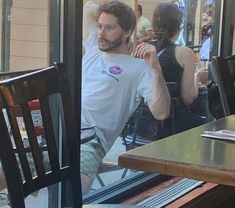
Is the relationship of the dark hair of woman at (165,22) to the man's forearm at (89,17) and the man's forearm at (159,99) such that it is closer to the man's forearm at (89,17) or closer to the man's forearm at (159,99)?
the man's forearm at (159,99)

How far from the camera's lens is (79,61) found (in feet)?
8.18

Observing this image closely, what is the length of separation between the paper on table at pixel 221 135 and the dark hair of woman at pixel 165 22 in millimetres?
1723

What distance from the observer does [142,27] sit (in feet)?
10.8

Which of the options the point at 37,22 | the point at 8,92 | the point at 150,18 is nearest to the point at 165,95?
the point at 150,18

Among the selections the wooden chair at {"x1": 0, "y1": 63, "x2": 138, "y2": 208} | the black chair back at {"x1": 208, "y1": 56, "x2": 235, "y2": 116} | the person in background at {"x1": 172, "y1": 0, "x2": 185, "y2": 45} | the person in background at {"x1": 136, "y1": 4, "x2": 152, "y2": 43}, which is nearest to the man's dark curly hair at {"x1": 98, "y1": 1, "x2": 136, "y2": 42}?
the person in background at {"x1": 136, "y1": 4, "x2": 152, "y2": 43}

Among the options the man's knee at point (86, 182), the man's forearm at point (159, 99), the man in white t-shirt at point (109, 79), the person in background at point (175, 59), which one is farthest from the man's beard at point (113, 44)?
the man's knee at point (86, 182)

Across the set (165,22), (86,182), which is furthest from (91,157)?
(165,22)

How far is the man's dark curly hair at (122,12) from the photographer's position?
294 cm

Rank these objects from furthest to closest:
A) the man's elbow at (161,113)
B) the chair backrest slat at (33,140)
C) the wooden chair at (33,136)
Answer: the man's elbow at (161,113)
the chair backrest slat at (33,140)
the wooden chair at (33,136)

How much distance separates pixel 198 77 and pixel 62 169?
216 centimetres

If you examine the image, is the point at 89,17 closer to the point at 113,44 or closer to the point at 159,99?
the point at 113,44

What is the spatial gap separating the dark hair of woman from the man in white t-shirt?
0.93 feet

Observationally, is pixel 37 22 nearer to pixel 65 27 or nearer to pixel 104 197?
pixel 65 27

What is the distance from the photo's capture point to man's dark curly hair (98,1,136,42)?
9.63 ft
